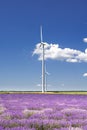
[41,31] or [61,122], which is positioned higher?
[41,31]

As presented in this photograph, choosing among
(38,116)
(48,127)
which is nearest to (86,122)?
(48,127)

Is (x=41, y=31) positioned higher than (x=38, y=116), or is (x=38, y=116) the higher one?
(x=41, y=31)

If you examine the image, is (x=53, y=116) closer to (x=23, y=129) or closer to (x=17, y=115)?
(x=17, y=115)

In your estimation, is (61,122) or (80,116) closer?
(61,122)

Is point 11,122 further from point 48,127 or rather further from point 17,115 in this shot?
point 17,115

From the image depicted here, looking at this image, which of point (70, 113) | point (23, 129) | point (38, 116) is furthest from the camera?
point (70, 113)

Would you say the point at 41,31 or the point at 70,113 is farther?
the point at 41,31

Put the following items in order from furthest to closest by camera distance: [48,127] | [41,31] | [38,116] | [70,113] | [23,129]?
1. [41,31]
2. [70,113]
3. [38,116]
4. [48,127]
5. [23,129]

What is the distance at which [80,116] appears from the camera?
12164 millimetres

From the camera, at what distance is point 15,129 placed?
8.31 meters

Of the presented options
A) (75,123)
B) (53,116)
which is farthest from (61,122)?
(53,116)

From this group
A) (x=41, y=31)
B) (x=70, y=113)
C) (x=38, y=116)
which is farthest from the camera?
(x=41, y=31)

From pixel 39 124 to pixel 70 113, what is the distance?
12.9ft

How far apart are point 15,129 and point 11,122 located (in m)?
1.54
